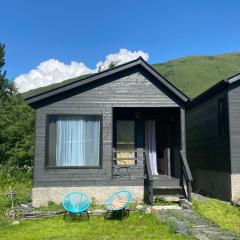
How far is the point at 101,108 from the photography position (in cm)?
1299

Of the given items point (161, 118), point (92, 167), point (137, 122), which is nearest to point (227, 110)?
point (161, 118)

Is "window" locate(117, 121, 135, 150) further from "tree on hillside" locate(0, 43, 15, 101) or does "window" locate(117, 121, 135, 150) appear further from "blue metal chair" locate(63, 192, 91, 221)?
"tree on hillside" locate(0, 43, 15, 101)

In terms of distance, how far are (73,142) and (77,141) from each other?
150 millimetres

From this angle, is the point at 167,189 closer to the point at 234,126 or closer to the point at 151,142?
the point at 151,142

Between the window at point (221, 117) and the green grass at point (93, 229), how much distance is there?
18.6 ft

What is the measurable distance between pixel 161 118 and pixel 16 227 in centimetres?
736

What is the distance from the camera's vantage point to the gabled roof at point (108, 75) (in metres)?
12.6

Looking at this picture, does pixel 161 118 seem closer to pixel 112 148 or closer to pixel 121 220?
pixel 112 148

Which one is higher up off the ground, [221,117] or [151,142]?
[221,117]

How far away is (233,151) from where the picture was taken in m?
13.3

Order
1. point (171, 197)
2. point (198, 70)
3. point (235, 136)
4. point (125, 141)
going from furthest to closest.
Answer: point (198, 70) < point (125, 141) < point (235, 136) < point (171, 197)

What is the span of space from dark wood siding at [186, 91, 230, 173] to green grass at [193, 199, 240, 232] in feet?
6.19

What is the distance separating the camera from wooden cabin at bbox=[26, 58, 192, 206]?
41.1ft

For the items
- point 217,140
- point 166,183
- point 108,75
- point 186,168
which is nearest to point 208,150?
point 217,140
